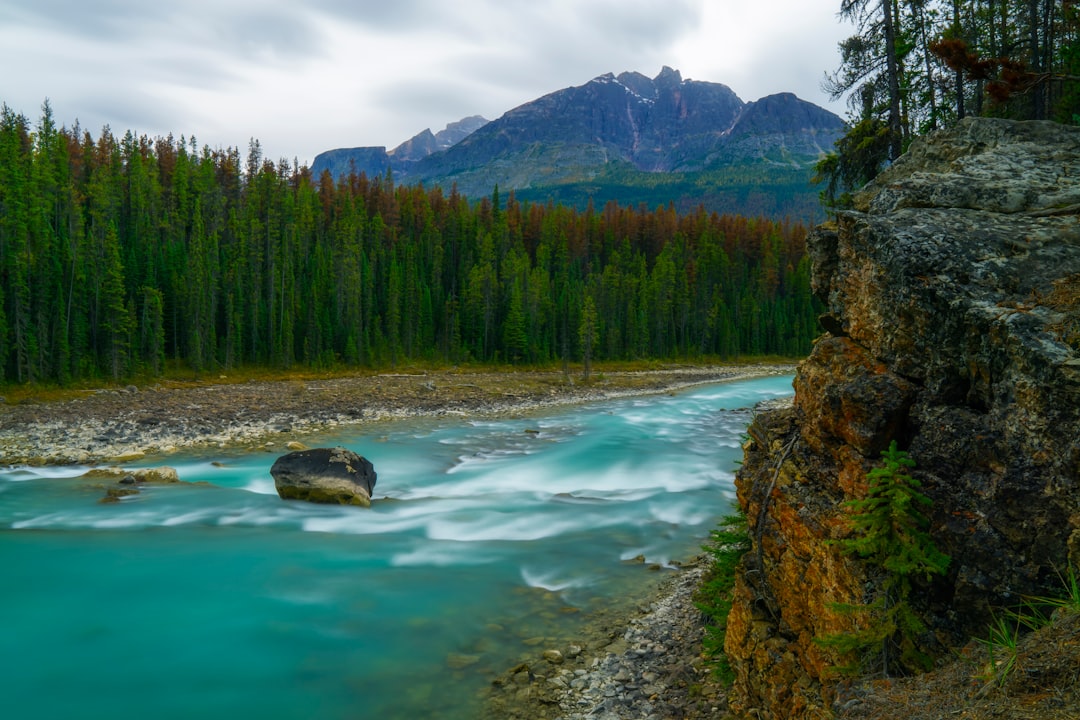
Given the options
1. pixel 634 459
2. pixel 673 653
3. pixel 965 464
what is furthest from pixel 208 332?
pixel 965 464

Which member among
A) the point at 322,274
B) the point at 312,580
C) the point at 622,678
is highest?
the point at 322,274

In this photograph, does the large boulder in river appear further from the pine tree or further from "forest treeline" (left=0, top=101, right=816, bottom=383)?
"forest treeline" (left=0, top=101, right=816, bottom=383)

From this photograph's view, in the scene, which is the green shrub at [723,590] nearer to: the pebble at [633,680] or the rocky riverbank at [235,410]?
the pebble at [633,680]

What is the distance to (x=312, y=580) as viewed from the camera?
13633mm

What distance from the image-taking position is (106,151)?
88438 millimetres

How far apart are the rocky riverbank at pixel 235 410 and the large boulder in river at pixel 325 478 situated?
8.65m

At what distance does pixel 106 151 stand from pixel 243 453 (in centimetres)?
8760

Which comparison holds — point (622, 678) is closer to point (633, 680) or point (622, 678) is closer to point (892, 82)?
point (633, 680)

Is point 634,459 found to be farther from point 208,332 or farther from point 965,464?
point 208,332

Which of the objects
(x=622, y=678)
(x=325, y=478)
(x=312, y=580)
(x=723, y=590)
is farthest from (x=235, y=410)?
(x=723, y=590)

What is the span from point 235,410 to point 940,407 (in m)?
37.9

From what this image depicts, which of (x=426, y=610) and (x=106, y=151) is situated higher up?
(x=106, y=151)

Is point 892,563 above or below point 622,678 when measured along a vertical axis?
above

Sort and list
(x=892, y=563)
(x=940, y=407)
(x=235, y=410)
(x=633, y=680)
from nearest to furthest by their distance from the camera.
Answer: (x=892, y=563) → (x=940, y=407) → (x=633, y=680) → (x=235, y=410)
